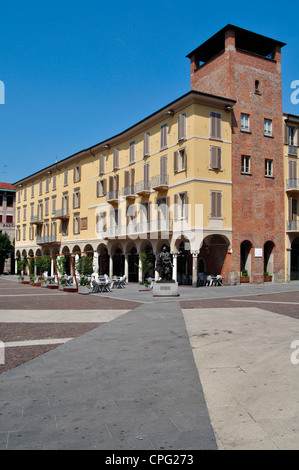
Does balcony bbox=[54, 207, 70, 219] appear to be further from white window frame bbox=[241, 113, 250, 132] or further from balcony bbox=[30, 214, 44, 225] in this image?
white window frame bbox=[241, 113, 250, 132]

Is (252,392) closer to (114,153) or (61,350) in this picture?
(61,350)

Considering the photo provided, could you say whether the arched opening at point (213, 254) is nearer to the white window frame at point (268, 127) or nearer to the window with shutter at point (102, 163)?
the white window frame at point (268, 127)

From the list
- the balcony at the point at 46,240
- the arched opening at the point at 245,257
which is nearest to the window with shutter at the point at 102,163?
the balcony at the point at 46,240

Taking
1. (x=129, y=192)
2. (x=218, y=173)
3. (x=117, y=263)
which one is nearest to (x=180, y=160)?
(x=218, y=173)

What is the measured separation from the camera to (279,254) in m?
30.7

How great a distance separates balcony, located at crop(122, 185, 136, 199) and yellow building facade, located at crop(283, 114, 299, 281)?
1198cm

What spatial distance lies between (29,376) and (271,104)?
29729mm

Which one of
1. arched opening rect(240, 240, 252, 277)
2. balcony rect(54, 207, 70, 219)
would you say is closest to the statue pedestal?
arched opening rect(240, 240, 252, 277)

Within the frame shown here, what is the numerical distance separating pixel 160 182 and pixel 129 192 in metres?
4.75

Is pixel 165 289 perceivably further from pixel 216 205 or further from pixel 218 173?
pixel 218 173

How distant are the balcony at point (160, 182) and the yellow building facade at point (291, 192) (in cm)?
932

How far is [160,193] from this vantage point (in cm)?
3069
